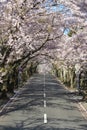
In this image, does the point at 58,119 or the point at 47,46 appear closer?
the point at 58,119

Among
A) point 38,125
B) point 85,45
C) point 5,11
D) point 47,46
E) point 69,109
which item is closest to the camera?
point 38,125

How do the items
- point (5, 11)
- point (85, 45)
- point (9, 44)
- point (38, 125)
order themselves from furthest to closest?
1. point (85, 45)
2. point (9, 44)
3. point (5, 11)
4. point (38, 125)

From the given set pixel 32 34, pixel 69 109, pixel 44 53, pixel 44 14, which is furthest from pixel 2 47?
pixel 44 53

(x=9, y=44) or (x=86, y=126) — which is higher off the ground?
(x=9, y=44)

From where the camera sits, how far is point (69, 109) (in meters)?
24.5

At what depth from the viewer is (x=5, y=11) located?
18.7 m

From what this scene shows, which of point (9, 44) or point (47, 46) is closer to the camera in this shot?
point (9, 44)

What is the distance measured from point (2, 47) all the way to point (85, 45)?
5100 mm

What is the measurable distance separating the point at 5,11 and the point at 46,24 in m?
4.69

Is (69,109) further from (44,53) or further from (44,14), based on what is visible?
(44,53)

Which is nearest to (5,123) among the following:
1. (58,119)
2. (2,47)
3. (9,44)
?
(58,119)

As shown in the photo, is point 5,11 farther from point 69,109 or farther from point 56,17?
point 69,109

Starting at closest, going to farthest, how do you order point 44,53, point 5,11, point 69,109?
point 5,11
point 69,109
point 44,53

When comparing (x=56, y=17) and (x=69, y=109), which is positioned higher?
(x=56, y=17)
